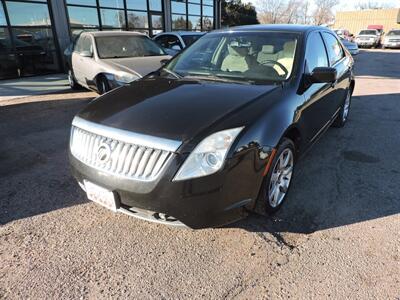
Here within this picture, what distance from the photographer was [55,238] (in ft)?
8.85

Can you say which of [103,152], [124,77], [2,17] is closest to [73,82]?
[124,77]

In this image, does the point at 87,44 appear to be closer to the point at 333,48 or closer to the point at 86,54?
the point at 86,54

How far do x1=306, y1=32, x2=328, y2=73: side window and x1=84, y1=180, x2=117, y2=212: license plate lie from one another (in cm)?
234

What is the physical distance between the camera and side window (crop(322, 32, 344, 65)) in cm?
435

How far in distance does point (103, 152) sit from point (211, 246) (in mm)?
1114

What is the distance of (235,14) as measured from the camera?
2656cm

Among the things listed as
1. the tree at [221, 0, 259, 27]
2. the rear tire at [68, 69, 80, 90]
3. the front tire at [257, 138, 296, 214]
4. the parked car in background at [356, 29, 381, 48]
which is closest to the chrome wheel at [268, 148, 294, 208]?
the front tire at [257, 138, 296, 214]

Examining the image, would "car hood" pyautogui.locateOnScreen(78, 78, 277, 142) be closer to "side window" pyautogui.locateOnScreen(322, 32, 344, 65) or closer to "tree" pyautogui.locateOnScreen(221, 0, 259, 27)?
"side window" pyautogui.locateOnScreen(322, 32, 344, 65)

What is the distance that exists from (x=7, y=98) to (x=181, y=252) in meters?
7.21

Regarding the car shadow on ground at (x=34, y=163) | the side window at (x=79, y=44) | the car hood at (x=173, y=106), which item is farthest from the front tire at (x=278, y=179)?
the side window at (x=79, y=44)

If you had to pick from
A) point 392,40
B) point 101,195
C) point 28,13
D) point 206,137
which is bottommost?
point 392,40

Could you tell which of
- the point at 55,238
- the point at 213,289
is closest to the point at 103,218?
the point at 55,238

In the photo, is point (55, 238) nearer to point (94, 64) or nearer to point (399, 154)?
point (399, 154)

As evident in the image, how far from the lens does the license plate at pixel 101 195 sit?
2.34 metres
